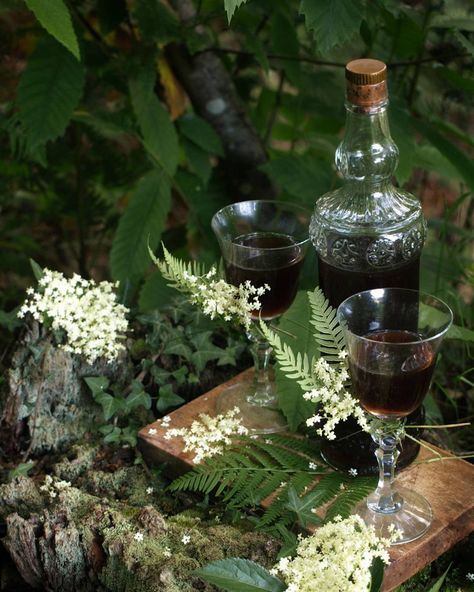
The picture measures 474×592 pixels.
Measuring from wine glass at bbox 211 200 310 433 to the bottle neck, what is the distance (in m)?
0.19

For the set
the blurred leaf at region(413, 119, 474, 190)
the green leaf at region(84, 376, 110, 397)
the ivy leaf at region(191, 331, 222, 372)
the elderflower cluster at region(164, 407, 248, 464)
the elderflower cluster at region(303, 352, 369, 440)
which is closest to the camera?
the elderflower cluster at region(303, 352, 369, 440)

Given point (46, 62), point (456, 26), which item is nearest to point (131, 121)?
point (46, 62)

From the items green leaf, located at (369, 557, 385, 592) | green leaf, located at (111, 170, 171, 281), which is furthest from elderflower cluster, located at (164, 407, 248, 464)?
green leaf, located at (111, 170, 171, 281)

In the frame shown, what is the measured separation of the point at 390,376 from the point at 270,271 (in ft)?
1.13

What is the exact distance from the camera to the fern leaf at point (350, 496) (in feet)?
4.52

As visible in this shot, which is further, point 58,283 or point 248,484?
point 58,283

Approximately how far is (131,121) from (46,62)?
32cm

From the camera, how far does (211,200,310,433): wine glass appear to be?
5.14ft

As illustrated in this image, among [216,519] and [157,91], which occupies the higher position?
[157,91]

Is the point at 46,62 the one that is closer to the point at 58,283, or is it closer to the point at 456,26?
the point at 58,283

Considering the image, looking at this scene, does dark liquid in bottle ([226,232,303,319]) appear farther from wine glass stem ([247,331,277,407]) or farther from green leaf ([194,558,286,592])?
green leaf ([194,558,286,592])

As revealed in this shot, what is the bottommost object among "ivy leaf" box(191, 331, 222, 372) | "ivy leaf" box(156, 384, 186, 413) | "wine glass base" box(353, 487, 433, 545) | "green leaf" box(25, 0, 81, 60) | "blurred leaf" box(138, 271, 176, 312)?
"blurred leaf" box(138, 271, 176, 312)

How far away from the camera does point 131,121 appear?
227 cm

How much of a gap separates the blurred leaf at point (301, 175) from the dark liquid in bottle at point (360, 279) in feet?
1.99
